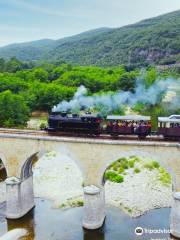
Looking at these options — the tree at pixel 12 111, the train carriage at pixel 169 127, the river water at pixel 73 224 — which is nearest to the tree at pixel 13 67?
the tree at pixel 12 111

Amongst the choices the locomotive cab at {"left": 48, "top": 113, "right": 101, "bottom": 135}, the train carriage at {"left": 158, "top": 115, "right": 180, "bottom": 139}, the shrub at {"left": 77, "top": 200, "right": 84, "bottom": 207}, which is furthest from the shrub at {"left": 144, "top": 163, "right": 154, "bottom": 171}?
the train carriage at {"left": 158, "top": 115, "right": 180, "bottom": 139}

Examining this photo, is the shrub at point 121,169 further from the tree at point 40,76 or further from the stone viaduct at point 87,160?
the tree at point 40,76

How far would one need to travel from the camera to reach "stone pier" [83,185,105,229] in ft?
105

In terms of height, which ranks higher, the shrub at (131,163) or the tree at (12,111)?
the tree at (12,111)

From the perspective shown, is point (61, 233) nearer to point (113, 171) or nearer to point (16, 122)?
point (113, 171)

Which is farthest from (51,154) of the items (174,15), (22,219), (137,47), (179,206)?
(174,15)

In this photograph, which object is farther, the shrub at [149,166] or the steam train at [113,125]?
the shrub at [149,166]

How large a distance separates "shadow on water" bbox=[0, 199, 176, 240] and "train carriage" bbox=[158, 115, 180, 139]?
27.0 feet

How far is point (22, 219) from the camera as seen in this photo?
35656 mm

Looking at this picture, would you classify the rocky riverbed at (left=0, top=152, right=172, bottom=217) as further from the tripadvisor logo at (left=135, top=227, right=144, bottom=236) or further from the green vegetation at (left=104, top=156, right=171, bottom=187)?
the tripadvisor logo at (left=135, top=227, right=144, bottom=236)

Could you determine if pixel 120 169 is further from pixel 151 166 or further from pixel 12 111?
pixel 12 111

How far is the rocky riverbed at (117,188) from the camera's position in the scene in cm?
3825

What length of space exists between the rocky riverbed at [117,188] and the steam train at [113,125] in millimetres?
7708

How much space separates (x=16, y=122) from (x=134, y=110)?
21889mm
